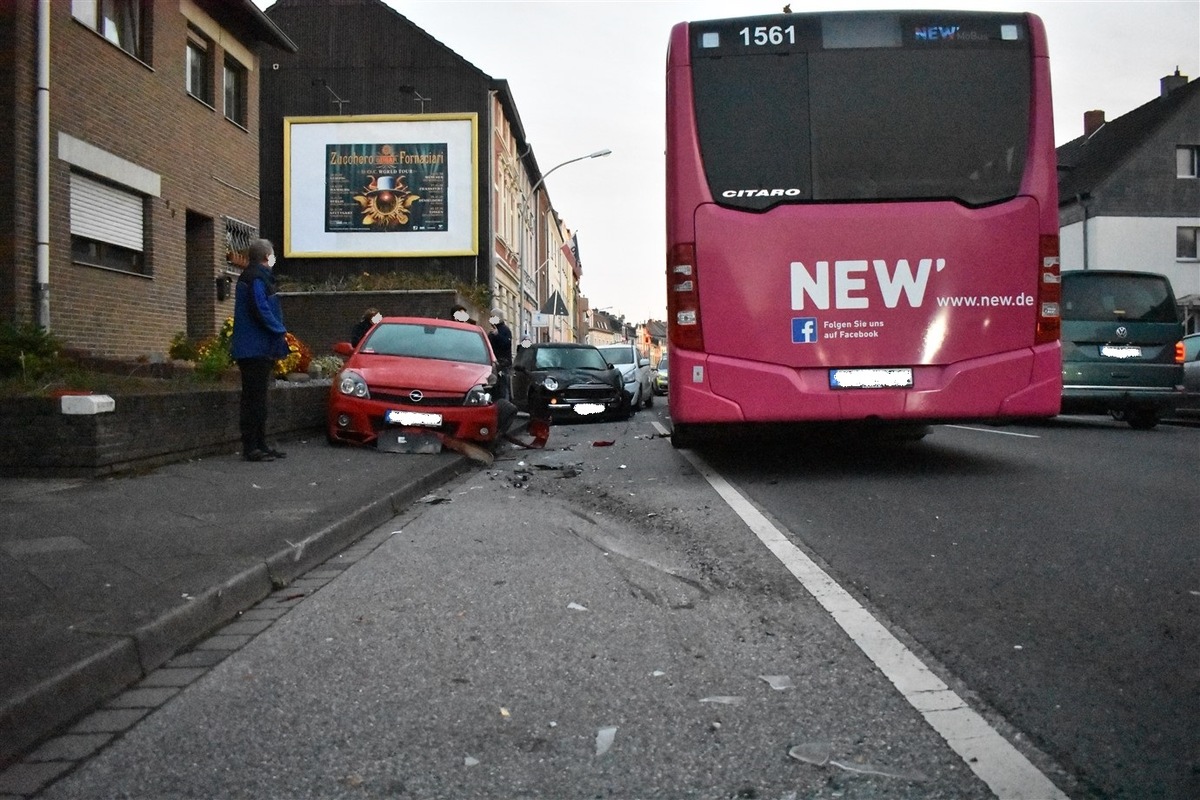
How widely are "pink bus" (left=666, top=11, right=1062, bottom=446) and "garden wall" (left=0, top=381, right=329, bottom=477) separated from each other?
418cm

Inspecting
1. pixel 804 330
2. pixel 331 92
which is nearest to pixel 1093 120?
pixel 331 92

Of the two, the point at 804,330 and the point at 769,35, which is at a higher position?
the point at 769,35

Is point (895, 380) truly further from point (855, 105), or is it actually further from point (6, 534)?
point (6, 534)

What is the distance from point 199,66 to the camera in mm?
18703

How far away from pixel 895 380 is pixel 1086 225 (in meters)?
39.5

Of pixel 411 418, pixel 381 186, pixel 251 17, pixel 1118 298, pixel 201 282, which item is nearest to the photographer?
pixel 411 418

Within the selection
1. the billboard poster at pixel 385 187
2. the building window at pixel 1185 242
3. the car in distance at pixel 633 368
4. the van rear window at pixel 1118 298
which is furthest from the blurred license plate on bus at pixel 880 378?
the building window at pixel 1185 242

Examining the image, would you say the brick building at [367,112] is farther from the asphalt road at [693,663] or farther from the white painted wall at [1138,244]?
the asphalt road at [693,663]

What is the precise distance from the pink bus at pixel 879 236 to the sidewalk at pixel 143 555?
9.53 ft

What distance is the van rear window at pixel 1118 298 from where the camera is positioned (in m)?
15.2

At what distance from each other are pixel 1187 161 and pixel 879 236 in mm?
41836

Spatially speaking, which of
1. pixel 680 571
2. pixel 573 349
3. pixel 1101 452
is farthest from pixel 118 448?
pixel 573 349

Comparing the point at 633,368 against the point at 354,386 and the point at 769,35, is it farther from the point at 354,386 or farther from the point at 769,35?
the point at 769,35

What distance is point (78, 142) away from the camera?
1405cm
